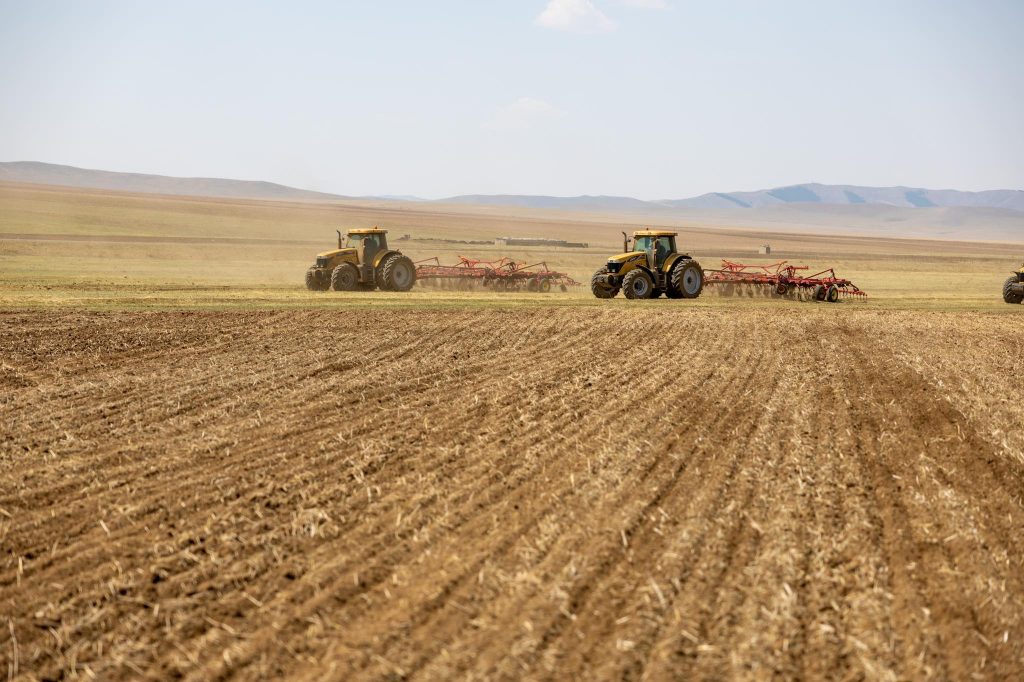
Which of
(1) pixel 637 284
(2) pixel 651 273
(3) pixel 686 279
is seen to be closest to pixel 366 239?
(1) pixel 637 284

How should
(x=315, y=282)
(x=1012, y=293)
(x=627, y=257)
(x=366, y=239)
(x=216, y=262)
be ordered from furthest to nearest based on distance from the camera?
(x=216, y=262) → (x=366, y=239) → (x=315, y=282) → (x=1012, y=293) → (x=627, y=257)

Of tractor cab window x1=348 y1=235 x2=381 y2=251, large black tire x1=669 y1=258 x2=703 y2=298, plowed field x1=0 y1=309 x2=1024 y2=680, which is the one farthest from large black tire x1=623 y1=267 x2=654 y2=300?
plowed field x1=0 y1=309 x2=1024 y2=680

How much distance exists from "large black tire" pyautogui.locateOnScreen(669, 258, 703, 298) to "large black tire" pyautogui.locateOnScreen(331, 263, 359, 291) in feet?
31.2

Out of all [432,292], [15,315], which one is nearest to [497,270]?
[432,292]

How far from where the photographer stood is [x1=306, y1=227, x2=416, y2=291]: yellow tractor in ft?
98.5

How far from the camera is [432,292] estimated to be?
103ft

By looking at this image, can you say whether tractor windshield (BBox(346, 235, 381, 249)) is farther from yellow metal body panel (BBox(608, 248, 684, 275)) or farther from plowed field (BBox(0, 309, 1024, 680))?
plowed field (BBox(0, 309, 1024, 680))

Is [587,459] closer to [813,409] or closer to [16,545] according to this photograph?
[813,409]

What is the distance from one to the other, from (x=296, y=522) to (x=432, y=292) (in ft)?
79.7

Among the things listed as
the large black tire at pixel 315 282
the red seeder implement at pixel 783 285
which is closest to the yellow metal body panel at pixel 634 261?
the red seeder implement at pixel 783 285

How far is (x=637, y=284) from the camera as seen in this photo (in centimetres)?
2856

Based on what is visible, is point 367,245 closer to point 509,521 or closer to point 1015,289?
point 1015,289

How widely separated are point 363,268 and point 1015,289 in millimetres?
19365

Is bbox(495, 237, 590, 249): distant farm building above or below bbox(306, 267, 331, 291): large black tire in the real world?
Result: above
